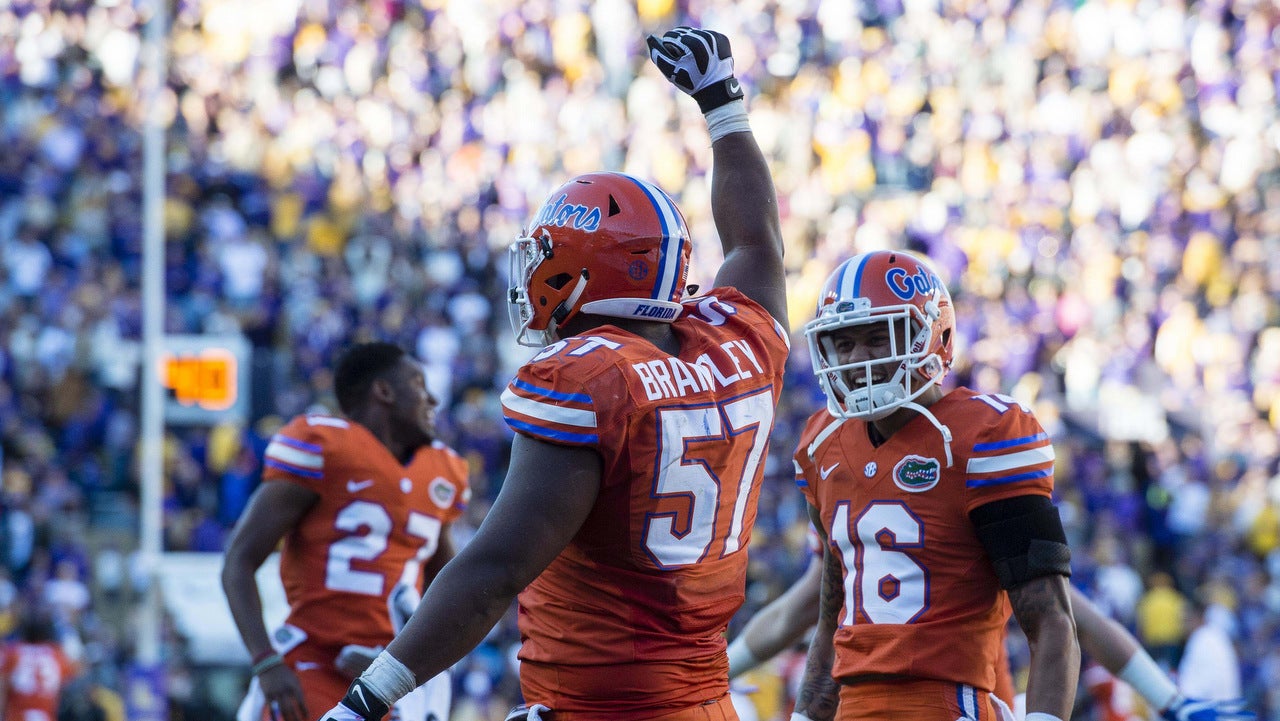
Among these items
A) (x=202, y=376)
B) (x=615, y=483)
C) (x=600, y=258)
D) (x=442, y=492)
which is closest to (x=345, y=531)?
(x=442, y=492)

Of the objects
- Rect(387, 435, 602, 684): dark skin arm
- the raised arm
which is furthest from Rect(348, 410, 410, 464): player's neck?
Rect(387, 435, 602, 684): dark skin arm

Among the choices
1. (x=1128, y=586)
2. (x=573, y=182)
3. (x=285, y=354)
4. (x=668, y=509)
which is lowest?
(x=1128, y=586)

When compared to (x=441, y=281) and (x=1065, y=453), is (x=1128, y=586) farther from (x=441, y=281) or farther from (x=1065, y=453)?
(x=441, y=281)

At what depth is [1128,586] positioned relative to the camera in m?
13.7

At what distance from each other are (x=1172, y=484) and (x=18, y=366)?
10.9 meters

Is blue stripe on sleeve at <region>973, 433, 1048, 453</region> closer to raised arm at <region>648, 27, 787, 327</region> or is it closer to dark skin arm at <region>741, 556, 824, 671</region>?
raised arm at <region>648, 27, 787, 327</region>

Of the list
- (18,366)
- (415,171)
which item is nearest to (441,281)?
(415,171)

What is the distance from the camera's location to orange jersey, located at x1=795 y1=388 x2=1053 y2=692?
396cm

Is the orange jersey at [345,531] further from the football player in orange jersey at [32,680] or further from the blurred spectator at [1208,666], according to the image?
the blurred spectator at [1208,666]

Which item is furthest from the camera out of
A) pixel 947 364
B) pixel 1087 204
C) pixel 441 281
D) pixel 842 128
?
pixel 842 128

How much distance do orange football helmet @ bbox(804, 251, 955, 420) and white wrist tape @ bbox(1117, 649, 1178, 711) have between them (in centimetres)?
151

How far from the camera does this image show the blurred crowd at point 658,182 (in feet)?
47.5

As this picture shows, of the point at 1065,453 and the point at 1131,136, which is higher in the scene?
the point at 1131,136

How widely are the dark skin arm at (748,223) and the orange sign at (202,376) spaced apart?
10.9 m
